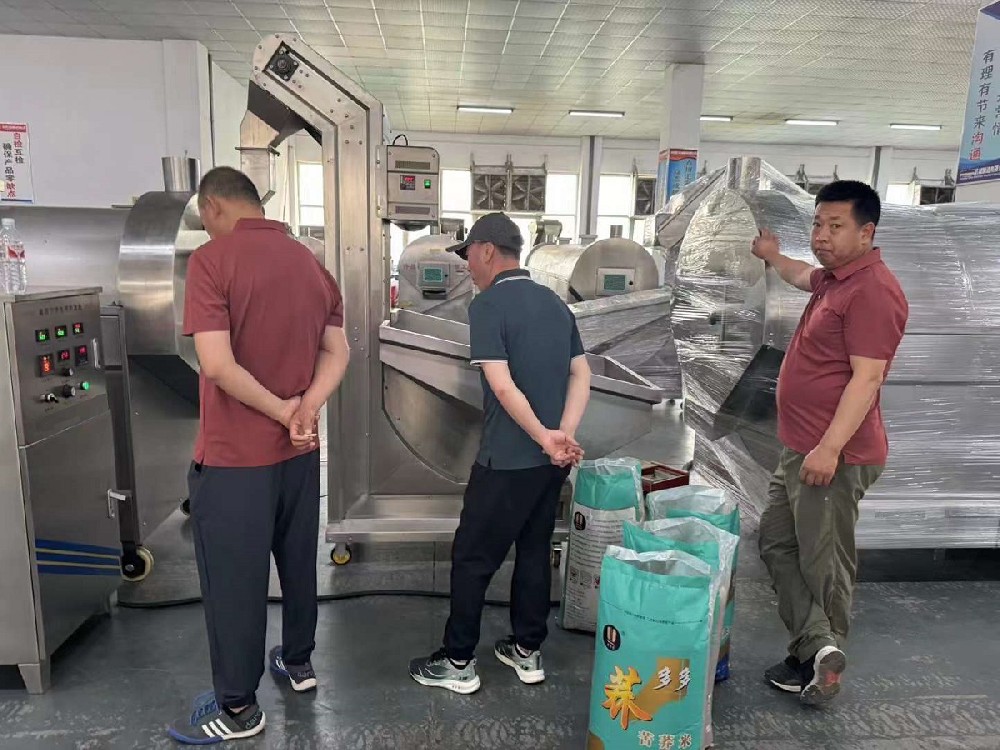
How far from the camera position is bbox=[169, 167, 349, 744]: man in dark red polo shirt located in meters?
1.52

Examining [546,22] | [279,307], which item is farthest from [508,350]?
[546,22]

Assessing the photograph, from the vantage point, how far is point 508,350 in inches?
70.6

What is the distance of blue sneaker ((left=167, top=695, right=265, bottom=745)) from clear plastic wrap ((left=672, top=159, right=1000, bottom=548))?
2.18m

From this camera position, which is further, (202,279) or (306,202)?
(306,202)

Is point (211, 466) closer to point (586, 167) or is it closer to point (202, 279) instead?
point (202, 279)

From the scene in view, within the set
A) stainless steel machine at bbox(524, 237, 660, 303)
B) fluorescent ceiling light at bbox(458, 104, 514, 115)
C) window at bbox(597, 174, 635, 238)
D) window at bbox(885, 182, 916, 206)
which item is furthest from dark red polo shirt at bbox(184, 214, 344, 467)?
window at bbox(885, 182, 916, 206)

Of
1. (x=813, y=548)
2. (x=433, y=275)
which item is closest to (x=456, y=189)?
(x=433, y=275)

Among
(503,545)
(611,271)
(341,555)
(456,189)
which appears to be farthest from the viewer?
(456,189)

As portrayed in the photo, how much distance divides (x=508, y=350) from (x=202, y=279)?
774 mm

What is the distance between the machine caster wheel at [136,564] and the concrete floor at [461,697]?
0.41 feet

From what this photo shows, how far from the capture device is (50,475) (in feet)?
6.38

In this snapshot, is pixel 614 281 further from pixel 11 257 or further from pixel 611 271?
pixel 11 257

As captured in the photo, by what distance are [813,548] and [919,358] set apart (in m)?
1.15

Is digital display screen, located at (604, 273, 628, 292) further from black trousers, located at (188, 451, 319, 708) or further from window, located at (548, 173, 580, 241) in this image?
window, located at (548, 173, 580, 241)
